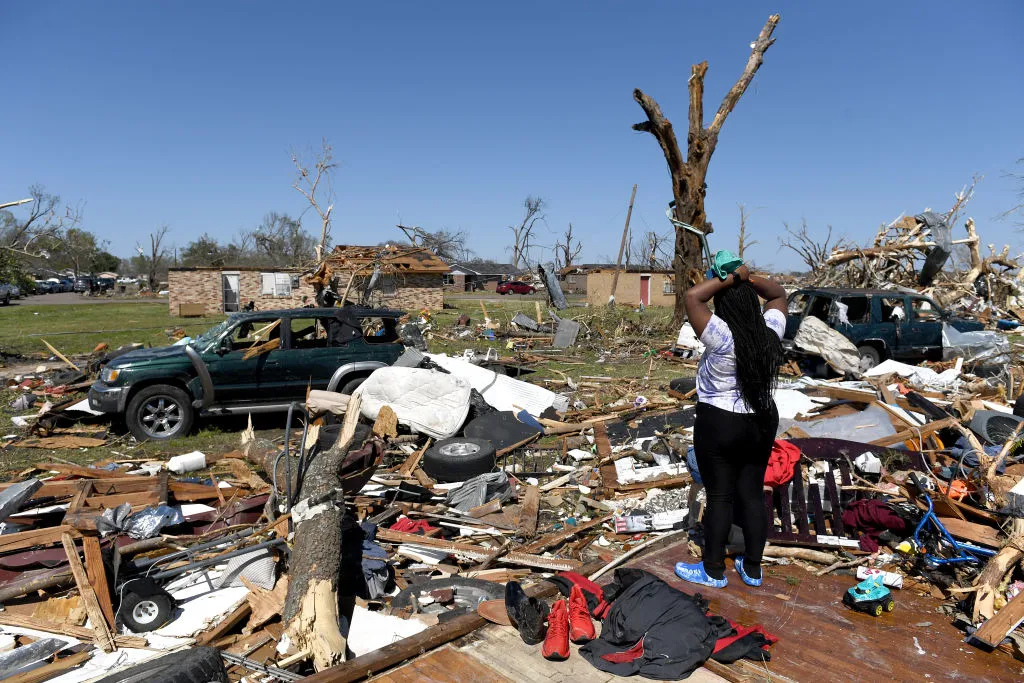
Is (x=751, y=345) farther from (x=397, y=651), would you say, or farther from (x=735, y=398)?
(x=397, y=651)

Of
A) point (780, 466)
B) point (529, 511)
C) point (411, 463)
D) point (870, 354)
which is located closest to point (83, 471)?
point (411, 463)

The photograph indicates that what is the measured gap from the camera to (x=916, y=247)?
20109 millimetres

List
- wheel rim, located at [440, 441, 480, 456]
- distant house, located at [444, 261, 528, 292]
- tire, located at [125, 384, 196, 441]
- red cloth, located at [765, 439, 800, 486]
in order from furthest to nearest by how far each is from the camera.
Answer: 1. distant house, located at [444, 261, 528, 292]
2. tire, located at [125, 384, 196, 441]
3. wheel rim, located at [440, 441, 480, 456]
4. red cloth, located at [765, 439, 800, 486]

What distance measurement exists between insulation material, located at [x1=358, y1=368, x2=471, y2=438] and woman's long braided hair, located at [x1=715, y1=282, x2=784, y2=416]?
4.92 meters

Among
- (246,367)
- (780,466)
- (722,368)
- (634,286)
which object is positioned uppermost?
(634,286)

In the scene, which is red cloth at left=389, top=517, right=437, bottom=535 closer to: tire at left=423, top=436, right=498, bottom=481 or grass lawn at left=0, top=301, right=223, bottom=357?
tire at left=423, top=436, right=498, bottom=481

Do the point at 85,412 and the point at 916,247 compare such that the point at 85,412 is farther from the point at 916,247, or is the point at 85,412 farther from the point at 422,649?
the point at 916,247

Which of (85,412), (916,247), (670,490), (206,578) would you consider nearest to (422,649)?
Result: (206,578)

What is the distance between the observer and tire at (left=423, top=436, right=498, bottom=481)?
670 centimetres

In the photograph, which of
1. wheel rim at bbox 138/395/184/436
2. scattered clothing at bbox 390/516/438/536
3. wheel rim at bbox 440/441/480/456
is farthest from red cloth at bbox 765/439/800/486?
wheel rim at bbox 138/395/184/436

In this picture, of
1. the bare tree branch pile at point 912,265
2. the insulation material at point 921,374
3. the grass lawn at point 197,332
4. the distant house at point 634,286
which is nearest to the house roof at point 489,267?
the distant house at point 634,286

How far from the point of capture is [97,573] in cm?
394

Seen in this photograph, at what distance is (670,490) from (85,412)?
8.61 m

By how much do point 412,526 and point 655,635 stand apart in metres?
2.70
